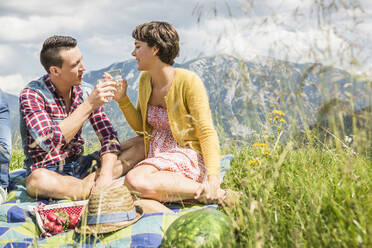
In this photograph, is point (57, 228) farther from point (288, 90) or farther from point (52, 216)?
point (288, 90)

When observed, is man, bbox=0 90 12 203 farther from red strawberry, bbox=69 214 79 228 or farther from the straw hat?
the straw hat

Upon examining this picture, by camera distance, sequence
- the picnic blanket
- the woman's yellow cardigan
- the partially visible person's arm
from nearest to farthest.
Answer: the picnic blanket, the partially visible person's arm, the woman's yellow cardigan

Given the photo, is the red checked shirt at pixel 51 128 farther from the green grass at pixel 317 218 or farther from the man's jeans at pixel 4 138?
the green grass at pixel 317 218

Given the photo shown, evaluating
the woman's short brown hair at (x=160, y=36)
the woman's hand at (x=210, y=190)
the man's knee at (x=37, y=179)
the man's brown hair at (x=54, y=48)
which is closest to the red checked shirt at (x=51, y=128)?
the man's knee at (x=37, y=179)

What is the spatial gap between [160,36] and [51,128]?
150cm

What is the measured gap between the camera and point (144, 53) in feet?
12.6

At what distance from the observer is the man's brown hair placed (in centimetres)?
403

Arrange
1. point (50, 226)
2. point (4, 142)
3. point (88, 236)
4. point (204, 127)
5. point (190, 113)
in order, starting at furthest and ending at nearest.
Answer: point (4, 142) < point (190, 113) < point (204, 127) < point (50, 226) < point (88, 236)

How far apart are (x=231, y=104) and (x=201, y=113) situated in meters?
0.83

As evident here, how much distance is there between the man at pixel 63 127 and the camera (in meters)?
3.72

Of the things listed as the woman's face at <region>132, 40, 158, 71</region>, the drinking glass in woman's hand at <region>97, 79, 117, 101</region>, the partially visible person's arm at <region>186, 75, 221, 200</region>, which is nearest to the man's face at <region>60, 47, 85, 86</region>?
the drinking glass in woman's hand at <region>97, 79, 117, 101</region>

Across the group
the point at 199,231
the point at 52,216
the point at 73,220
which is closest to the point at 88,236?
the point at 73,220

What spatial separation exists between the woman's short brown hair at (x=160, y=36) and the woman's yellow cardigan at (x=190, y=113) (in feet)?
0.87

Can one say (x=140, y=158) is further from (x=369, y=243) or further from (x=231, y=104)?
(x=369, y=243)
